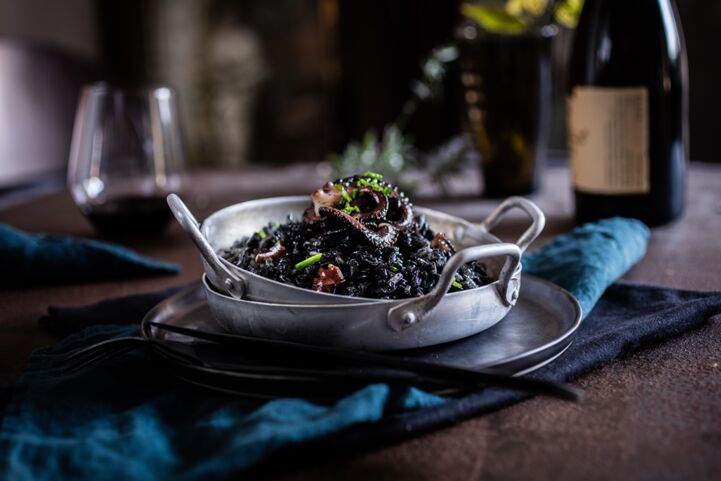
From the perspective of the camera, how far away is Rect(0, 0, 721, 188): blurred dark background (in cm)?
362

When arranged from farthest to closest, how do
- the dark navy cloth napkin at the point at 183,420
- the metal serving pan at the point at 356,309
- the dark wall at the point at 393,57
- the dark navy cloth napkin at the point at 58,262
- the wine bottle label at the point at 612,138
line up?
the dark wall at the point at 393,57 → the wine bottle label at the point at 612,138 → the dark navy cloth napkin at the point at 58,262 → the metal serving pan at the point at 356,309 → the dark navy cloth napkin at the point at 183,420

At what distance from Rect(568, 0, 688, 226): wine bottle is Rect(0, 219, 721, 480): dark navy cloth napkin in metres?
0.66

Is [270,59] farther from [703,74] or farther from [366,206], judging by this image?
[366,206]

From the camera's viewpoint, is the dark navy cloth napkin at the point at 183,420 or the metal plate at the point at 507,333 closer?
the dark navy cloth napkin at the point at 183,420

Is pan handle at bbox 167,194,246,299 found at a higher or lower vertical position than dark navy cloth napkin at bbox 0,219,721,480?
higher

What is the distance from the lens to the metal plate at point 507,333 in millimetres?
712

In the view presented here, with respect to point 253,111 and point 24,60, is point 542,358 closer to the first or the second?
point 24,60

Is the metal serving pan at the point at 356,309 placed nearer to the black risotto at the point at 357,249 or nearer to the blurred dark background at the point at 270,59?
the black risotto at the point at 357,249

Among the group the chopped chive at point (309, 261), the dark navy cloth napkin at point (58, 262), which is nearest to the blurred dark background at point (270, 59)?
the dark navy cloth napkin at point (58, 262)

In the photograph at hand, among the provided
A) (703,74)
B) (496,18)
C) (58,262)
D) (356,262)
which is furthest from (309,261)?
(703,74)

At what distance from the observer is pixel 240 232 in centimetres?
99

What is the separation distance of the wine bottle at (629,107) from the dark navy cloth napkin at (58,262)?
2.58 ft

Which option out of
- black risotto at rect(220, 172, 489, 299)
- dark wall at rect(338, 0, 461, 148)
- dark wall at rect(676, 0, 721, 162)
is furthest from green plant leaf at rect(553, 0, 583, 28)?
dark wall at rect(338, 0, 461, 148)

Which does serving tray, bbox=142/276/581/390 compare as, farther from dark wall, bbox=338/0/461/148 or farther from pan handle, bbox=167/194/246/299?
dark wall, bbox=338/0/461/148
